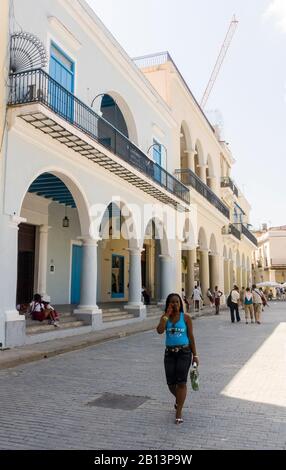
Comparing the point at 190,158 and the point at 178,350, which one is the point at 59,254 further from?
the point at 178,350

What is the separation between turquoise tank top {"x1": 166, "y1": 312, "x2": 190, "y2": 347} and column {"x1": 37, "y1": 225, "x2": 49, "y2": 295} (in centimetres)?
984

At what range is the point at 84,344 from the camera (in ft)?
32.4

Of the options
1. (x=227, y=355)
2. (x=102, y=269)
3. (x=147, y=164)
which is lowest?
(x=227, y=355)

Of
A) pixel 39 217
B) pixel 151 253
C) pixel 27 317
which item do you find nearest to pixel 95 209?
pixel 39 217

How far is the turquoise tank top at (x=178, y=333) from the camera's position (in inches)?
183

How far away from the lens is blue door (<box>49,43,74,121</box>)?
32.4 feet

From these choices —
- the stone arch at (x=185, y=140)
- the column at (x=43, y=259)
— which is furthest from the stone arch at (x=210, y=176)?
the column at (x=43, y=259)

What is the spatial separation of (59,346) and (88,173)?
5123mm

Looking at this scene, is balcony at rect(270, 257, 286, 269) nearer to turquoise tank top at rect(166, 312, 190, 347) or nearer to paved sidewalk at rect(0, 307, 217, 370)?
paved sidewalk at rect(0, 307, 217, 370)

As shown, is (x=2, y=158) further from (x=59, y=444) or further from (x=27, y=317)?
(x=59, y=444)

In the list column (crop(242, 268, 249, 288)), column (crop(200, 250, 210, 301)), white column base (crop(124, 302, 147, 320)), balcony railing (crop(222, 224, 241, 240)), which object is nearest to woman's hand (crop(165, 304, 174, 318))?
white column base (crop(124, 302, 147, 320))

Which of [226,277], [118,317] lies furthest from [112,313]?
[226,277]

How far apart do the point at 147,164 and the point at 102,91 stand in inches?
130

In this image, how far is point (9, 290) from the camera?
28.7 ft
